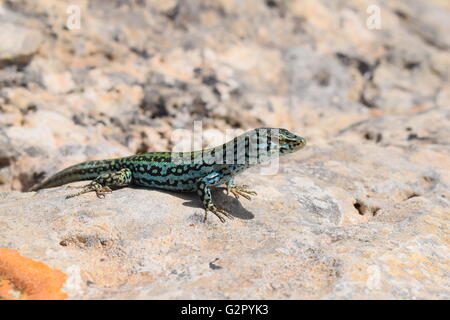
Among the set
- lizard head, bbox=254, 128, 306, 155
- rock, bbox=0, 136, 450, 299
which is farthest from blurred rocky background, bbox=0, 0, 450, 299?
lizard head, bbox=254, 128, 306, 155

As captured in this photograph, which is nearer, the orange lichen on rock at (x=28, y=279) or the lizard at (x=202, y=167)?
the orange lichen on rock at (x=28, y=279)

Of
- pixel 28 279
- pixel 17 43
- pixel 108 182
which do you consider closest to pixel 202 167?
pixel 108 182

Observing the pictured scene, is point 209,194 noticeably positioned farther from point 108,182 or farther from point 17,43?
point 17,43

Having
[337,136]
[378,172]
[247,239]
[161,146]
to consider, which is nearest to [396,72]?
[337,136]

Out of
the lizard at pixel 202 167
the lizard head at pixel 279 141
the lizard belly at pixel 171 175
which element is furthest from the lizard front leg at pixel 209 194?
the lizard head at pixel 279 141

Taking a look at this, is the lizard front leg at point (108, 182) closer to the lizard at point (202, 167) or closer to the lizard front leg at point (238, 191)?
the lizard at point (202, 167)
